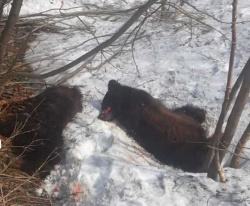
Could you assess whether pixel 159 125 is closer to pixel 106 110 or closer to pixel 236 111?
pixel 106 110

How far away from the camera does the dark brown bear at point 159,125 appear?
199 inches

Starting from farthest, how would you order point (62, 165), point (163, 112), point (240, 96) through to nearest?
point (163, 112) → point (62, 165) → point (240, 96)

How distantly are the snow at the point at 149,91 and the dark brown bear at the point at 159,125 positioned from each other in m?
Answer: 0.17

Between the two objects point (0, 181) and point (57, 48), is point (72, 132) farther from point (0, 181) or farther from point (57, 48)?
point (57, 48)

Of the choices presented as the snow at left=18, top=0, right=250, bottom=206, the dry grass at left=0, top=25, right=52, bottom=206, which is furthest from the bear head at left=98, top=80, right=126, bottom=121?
the dry grass at left=0, top=25, right=52, bottom=206

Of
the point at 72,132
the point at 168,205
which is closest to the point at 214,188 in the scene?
the point at 168,205

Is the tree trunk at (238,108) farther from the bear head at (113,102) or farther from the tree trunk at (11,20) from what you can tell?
the tree trunk at (11,20)

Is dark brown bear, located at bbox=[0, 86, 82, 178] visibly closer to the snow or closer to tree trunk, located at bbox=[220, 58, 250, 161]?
the snow

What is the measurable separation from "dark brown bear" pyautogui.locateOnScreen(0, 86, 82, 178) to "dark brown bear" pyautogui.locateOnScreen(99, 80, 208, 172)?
619mm

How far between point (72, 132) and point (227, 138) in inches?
77.8

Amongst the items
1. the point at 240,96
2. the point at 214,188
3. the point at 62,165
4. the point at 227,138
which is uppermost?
the point at 240,96

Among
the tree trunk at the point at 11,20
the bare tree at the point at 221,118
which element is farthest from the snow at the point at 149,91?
the tree trunk at the point at 11,20

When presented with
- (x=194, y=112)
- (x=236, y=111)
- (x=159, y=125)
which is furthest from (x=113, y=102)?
(x=236, y=111)

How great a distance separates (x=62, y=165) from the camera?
180 inches
